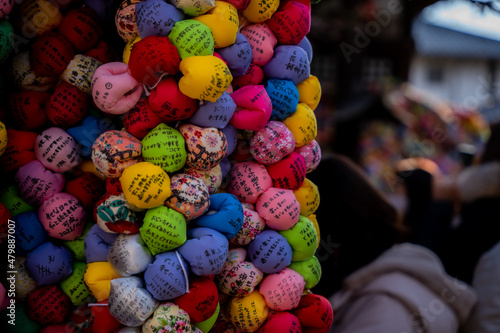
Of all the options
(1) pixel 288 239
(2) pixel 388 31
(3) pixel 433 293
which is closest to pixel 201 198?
(1) pixel 288 239

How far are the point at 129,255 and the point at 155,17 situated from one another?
471 millimetres

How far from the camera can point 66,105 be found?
98 cm

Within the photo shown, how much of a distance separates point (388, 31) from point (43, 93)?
15.2 feet

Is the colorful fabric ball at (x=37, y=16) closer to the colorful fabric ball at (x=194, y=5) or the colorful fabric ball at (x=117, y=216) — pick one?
the colorful fabric ball at (x=194, y=5)

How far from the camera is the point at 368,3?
4.03m

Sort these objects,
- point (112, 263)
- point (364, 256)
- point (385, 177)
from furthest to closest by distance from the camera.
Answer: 1. point (385, 177)
2. point (364, 256)
3. point (112, 263)

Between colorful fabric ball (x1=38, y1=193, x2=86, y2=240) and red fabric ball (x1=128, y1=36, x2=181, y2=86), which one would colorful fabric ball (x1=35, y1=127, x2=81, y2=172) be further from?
red fabric ball (x1=128, y1=36, x2=181, y2=86)

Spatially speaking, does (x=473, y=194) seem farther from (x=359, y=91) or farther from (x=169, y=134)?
(x=359, y=91)

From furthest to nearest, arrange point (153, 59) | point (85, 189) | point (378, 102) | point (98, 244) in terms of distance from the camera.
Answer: point (378, 102) < point (85, 189) < point (98, 244) < point (153, 59)

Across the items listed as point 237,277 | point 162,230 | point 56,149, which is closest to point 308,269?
point 237,277

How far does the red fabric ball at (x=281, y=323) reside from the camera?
987mm

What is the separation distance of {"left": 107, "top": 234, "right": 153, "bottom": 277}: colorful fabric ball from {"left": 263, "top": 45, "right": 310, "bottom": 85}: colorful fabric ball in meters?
0.50

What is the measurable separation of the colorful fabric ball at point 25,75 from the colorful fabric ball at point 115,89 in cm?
20

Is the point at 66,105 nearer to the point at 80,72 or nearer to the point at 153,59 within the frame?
the point at 80,72
